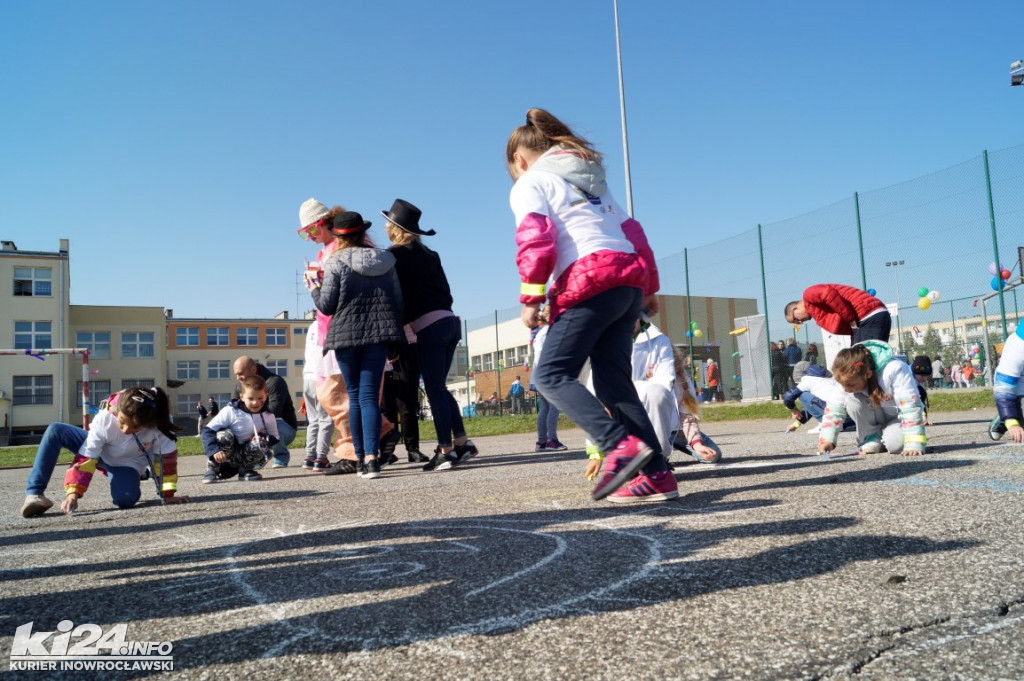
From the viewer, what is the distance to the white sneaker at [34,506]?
4238 millimetres

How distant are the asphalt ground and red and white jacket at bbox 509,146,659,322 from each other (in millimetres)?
1020

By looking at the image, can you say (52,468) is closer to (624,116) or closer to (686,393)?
(686,393)

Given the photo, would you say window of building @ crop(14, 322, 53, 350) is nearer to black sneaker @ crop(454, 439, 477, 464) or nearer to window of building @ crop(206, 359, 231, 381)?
window of building @ crop(206, 359, 231, 381)

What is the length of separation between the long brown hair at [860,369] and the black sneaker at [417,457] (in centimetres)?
375

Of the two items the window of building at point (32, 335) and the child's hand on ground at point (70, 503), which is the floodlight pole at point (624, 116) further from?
the window of building at point (32, 335)

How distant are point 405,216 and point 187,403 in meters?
62.3

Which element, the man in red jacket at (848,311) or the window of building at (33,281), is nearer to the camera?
the man in red jacket at (848,311)

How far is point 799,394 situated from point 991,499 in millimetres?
5736

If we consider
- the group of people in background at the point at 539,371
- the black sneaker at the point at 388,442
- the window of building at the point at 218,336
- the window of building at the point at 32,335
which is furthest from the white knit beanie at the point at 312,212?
the window of building at the point at 218,336

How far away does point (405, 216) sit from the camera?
20.2 ft

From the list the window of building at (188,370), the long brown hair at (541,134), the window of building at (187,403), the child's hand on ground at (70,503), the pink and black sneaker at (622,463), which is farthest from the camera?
the window of building at (188,370)

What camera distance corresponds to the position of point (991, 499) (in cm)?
283

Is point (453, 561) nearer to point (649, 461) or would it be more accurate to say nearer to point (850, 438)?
point (649, 461)

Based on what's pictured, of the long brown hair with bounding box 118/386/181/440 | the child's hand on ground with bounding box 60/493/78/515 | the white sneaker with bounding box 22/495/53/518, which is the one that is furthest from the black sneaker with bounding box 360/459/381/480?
the white sneaker with bounding box 22/495/53/518
